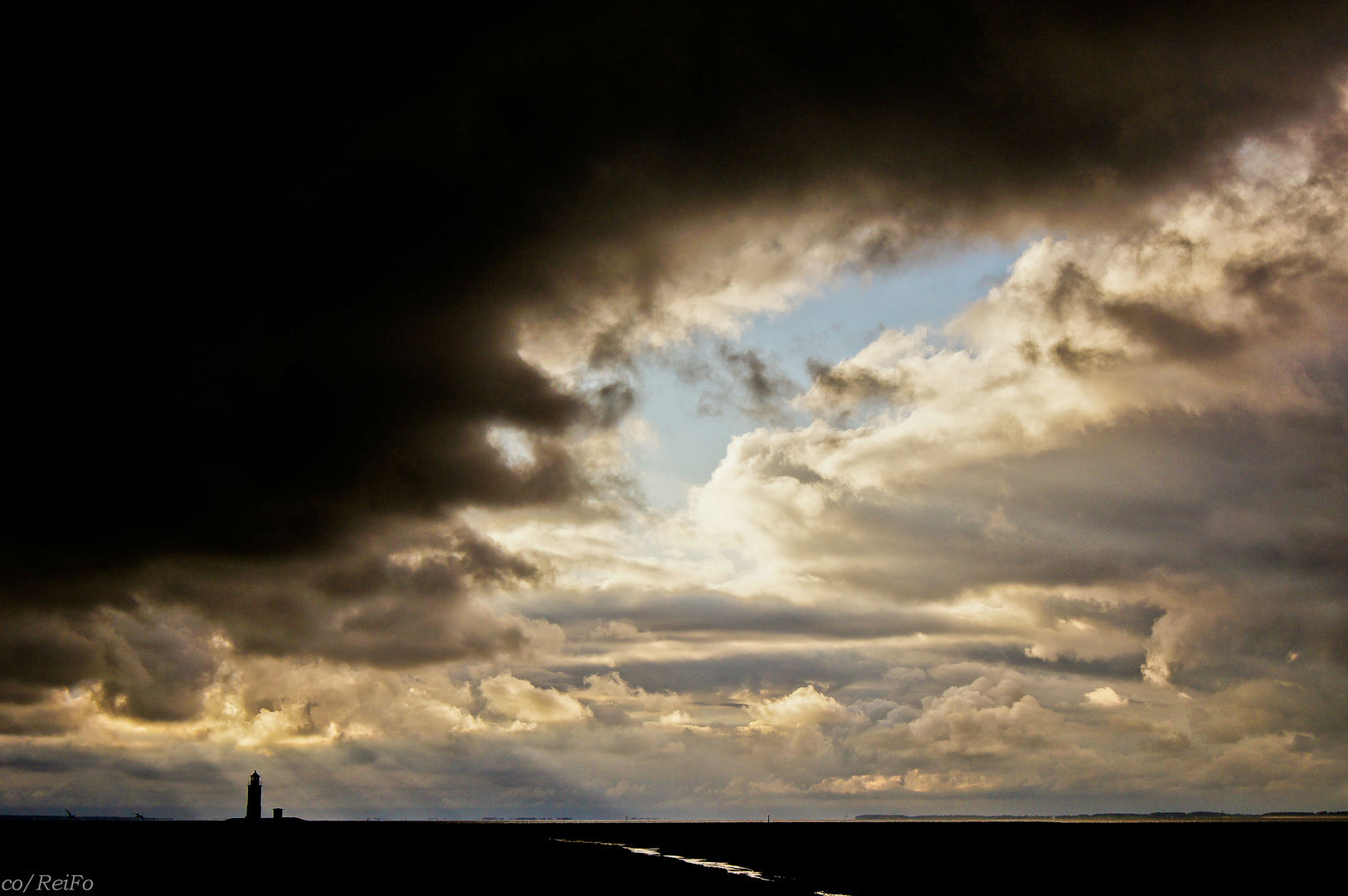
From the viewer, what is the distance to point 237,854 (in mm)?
89375

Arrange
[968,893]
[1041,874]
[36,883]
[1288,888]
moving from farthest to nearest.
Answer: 1. [1041,874]
2. [1288,888]
3. [968,893]
4. [36,883]

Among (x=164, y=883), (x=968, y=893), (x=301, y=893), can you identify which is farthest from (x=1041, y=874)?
(x=164, y=883)

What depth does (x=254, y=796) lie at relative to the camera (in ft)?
494

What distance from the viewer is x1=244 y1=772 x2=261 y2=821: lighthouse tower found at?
150m

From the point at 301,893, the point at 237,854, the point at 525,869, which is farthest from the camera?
the point at 237,854

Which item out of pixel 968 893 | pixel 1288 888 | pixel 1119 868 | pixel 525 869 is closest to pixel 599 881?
pixel 525 869

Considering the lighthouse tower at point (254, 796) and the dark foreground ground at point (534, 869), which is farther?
the lighthouse tower at point (254, 796)

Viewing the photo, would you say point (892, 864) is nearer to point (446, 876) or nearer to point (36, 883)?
point (446, 876)

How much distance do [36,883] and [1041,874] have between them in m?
76.0

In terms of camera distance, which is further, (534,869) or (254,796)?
(254,796)

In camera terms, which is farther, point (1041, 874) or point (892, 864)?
point (892, 864)

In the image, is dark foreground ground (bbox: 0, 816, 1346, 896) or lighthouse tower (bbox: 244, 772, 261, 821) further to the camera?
lighthouse tower (bbox: 244, 772, 261, 821)

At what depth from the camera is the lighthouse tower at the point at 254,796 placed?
150 metres

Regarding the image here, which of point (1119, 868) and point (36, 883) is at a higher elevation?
point (36, 883)
